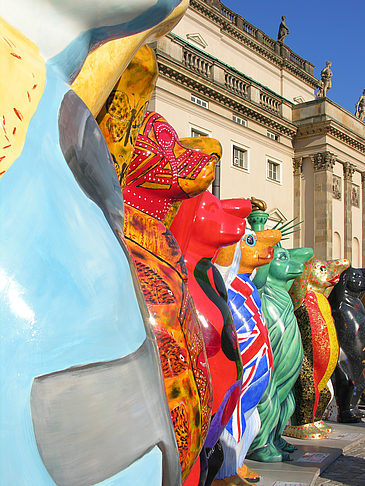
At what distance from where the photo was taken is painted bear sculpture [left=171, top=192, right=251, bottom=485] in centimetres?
161

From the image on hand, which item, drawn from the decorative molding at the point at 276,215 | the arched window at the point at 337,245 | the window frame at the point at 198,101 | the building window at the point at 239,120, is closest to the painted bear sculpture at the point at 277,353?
the window frame at the point at 198,101

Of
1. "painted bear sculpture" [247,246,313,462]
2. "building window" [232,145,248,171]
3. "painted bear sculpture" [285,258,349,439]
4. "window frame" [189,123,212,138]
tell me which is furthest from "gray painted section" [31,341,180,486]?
"building window" [232,145,248,171]

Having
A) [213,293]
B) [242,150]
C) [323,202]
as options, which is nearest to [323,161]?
[323,202]

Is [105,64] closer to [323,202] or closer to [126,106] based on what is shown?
[126,106]

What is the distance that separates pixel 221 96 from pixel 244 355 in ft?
39.2

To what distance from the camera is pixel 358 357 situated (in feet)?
14.9

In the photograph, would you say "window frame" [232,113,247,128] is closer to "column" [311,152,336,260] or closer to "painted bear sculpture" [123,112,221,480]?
"column" [311,152,336,260]

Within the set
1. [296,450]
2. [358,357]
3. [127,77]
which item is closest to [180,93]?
[358,357]

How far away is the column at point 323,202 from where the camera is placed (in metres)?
16.3

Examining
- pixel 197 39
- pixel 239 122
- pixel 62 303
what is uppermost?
pixel 197 39

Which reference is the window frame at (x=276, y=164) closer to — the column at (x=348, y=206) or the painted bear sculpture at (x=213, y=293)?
the column at (x=348, y=206)

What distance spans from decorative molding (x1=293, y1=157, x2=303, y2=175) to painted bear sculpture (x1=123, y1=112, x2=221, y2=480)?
16.2 meters

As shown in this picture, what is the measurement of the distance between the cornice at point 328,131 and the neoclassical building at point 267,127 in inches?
1.2

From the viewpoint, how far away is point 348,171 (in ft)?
58.3
